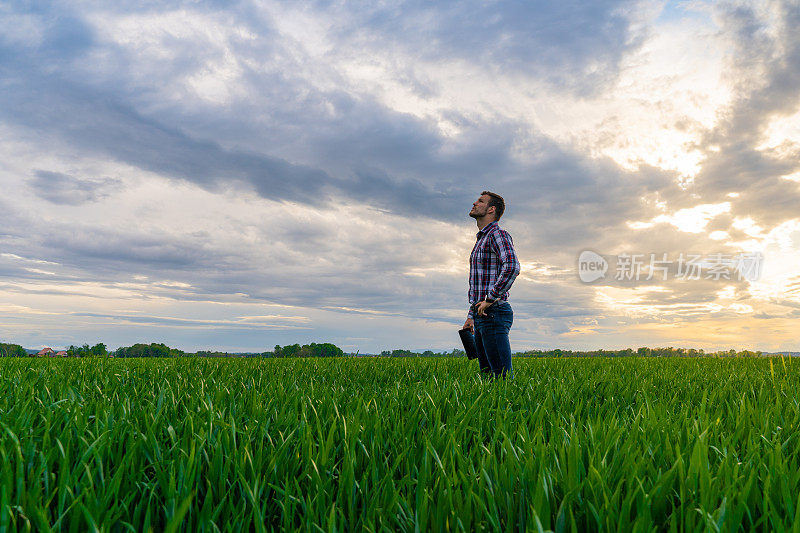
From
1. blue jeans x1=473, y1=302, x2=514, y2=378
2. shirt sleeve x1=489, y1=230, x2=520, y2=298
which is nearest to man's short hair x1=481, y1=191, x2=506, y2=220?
shirt sleeve x1=489, y1=230, x2=520, y2=298

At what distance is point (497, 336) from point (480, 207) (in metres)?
1.58

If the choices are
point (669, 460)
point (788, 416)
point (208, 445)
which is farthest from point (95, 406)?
point (788, 416)

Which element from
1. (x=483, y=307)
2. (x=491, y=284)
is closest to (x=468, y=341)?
(x=491, y=284)

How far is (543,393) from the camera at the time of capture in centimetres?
440

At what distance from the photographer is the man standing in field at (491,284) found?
214 inches

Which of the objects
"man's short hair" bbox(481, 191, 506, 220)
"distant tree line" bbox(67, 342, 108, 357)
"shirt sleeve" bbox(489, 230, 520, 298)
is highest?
"man's short hair" bbox(481, 191, 506, 220)

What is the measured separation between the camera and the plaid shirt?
543 centimetres

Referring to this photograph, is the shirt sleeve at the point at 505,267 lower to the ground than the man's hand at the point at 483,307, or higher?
higher

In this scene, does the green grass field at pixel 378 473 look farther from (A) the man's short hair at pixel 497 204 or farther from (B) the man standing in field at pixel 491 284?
(A) the man's short hair at pixel 497 204

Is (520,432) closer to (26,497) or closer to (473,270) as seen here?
(26,497)

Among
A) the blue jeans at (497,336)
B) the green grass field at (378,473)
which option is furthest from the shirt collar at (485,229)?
the green grass field at (378,473)

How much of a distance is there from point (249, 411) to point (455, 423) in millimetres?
1319

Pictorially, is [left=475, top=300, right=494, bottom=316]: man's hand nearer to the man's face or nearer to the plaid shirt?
the plaid shirt

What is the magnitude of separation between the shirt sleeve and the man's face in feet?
1.67
